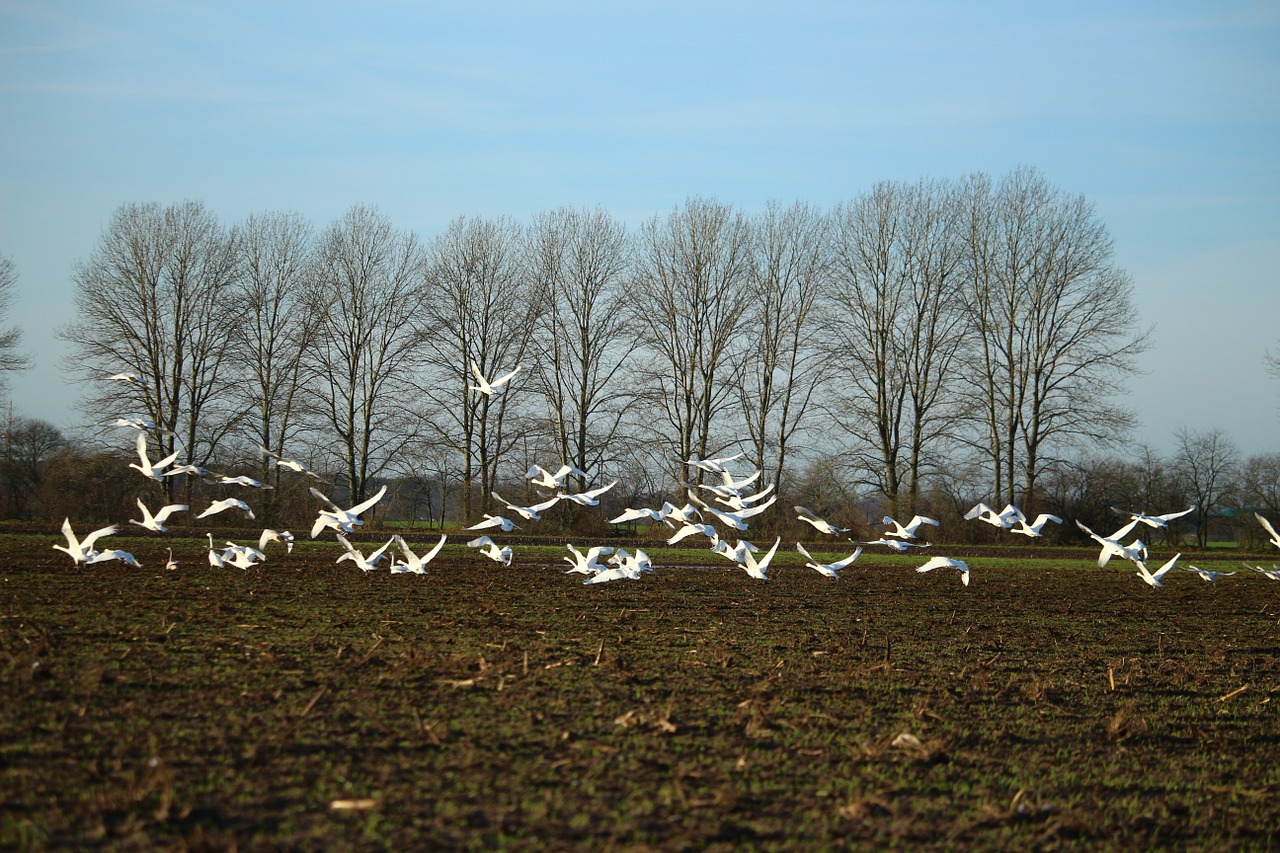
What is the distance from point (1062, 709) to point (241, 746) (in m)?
7.24

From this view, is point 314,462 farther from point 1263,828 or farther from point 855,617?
point 1263,828

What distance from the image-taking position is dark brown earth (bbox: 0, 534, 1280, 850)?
538cm

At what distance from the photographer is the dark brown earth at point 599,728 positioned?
5.38m

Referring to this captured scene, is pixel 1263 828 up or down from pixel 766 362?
down

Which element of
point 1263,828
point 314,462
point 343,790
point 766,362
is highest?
point 766,362

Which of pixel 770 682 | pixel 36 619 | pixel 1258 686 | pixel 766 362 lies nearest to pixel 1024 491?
pixel 766 362

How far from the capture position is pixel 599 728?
291 inches

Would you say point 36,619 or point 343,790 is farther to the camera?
point 36,619

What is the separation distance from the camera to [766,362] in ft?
160

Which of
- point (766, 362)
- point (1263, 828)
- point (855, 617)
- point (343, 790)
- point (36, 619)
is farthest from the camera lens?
point (766, 362)

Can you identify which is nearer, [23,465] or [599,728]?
[599,728]

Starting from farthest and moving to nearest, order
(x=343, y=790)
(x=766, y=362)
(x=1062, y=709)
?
1. (x=766, y=362)
2. (x=1062, y=709)
3. (x=343, y=790)

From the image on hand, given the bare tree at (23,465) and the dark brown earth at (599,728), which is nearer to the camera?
the dark brown earth at (599,728)

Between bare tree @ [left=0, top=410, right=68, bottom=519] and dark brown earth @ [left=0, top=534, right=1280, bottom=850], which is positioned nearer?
dark brown earth @ [left=0, top=534, right=1280, bottom=850]
